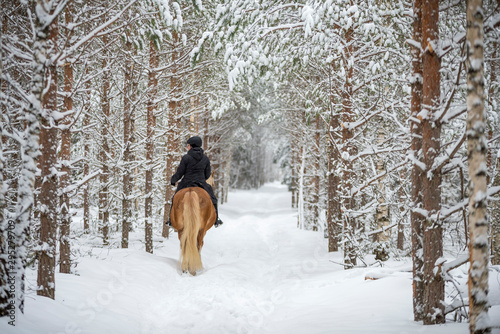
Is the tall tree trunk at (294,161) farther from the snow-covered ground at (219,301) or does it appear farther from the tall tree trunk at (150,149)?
the snow-covered ground at (219,301)

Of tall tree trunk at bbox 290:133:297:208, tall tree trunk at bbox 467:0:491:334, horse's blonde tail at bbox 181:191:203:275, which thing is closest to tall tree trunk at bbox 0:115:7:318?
tall tree trunk at bbox 467:0:491:334

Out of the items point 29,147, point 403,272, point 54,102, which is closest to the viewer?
point 29,147

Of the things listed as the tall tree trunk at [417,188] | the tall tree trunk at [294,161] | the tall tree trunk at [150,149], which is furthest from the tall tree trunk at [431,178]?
the tall tree trunk at [294,161]

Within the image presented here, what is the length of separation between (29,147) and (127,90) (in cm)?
569

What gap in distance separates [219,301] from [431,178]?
3360 mm

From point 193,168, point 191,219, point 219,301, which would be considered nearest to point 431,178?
point 219,301

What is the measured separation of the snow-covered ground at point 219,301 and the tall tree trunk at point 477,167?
791 mm

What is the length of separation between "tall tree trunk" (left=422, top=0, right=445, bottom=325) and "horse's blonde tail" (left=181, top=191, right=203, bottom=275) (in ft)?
15.2

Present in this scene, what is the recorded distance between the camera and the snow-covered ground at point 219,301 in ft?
12.3

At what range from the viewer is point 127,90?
8.77m

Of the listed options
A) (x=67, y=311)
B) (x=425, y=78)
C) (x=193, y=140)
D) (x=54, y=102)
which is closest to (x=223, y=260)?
(x=193, y=140)

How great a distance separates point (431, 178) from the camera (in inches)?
140

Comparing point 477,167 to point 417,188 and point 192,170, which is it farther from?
point 192,170

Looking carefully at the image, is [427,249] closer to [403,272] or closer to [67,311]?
[403,272]
